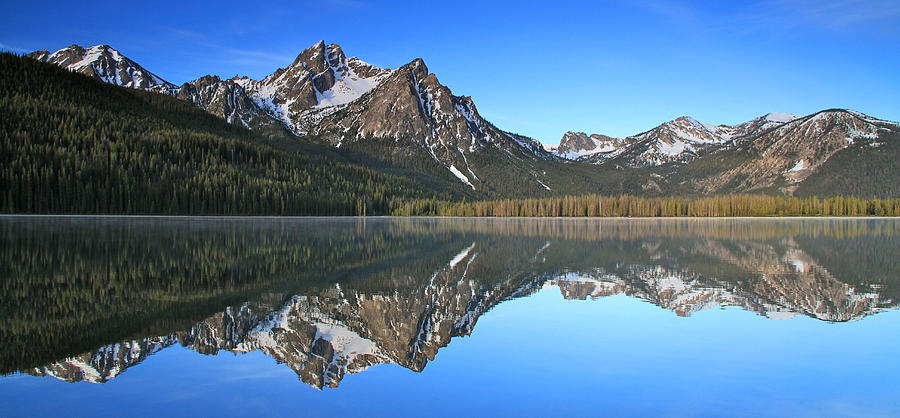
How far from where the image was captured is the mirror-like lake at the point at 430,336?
9438mm

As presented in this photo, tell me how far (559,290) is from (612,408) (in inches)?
466

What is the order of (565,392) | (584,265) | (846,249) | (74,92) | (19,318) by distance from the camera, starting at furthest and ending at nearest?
(74,92)
(846,249)
(584,265)
(19,318)
(565,392)

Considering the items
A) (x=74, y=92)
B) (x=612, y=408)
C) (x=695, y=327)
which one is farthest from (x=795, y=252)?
(x=74, y=92)

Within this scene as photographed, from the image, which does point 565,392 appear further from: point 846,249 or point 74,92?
point 74,92

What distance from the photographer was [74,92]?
173m

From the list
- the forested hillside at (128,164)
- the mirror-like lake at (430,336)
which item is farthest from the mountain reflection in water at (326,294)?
the forested hillside at (128,164)

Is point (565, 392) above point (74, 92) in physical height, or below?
below

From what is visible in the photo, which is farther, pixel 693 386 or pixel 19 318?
pixel 19 318

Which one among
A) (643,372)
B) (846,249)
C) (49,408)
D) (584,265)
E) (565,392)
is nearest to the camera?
(49,408)

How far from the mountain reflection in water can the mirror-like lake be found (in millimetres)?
79

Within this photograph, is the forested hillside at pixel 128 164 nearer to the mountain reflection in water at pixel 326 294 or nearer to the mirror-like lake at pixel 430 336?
the mountain reflection in water at pixel 326 294

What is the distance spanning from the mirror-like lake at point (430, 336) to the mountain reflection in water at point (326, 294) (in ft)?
0.26

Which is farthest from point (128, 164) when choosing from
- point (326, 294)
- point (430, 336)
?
point (430, 336)

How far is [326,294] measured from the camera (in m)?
18.7
